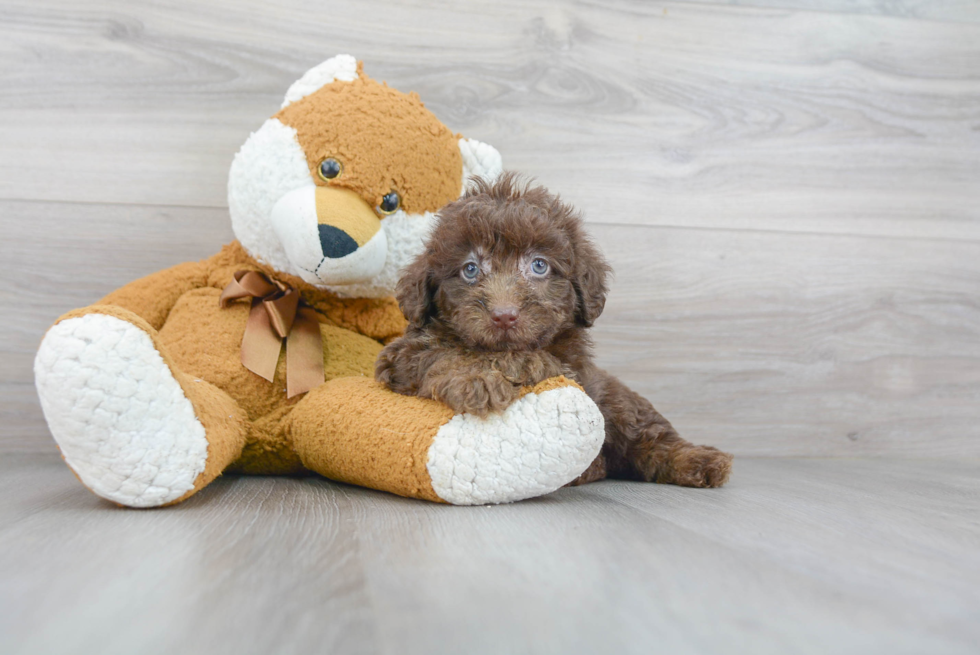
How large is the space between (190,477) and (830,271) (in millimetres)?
1677

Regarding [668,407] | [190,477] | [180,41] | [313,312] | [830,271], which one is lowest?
[668,407]

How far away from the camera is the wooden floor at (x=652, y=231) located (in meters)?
0.93

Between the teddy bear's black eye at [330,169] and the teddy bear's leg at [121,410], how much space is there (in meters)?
0.45

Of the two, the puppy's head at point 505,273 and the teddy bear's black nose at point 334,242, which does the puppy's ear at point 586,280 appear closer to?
the puppy's head at point 505,273

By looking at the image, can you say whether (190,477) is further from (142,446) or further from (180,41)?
(180,41)

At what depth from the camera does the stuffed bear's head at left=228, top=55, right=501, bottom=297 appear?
49.7 inches

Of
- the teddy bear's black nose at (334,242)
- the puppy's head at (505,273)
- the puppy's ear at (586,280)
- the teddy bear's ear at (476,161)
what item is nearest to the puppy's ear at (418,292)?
the puppy's head at (505,273)

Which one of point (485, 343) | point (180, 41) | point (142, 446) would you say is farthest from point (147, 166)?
point (485, 343)

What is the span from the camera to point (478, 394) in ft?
3.40

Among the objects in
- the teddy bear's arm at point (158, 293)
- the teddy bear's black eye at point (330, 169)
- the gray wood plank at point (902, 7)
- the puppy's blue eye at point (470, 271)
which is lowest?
the teddy bear's arm at point (158, 293)

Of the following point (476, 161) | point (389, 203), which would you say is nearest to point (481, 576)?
point (389, 203)

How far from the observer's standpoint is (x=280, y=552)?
0.84 m

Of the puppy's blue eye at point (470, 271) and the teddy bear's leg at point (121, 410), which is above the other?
the puppy's blue eye at point (470, 271)

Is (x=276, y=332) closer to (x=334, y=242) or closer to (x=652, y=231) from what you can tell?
(x=334, y=242)
